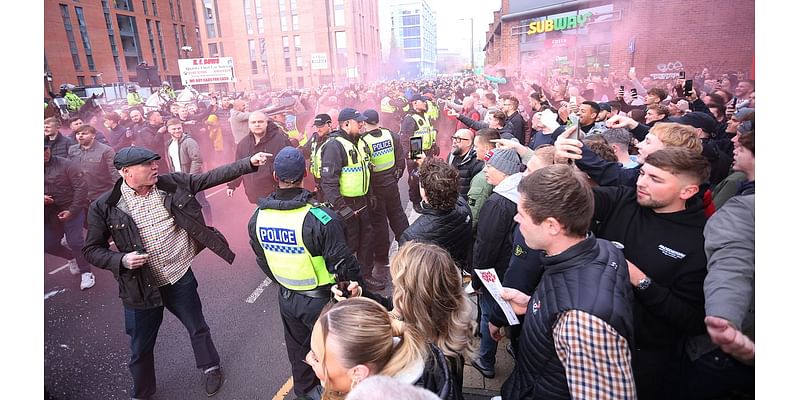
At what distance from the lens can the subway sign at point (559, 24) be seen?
1448cm

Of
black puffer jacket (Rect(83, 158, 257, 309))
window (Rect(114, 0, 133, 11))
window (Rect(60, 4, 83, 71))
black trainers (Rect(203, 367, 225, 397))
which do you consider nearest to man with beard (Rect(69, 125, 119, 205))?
window (Rect(60, 4, 83, 71))

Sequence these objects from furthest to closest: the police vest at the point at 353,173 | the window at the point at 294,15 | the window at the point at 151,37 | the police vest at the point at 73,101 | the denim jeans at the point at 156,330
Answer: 1. the window at the point at 294,15
2. the police vest at the point at 73,101
3. the window at the point at 151,37
4. the police vest at the point at 353,173
5. the denim jeans at the point at 156,330

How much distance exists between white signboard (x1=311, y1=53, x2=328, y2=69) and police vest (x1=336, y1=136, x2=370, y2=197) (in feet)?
26.4

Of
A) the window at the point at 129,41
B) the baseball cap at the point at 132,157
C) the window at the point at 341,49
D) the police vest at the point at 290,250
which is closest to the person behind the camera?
the police vest at the point at 290,250

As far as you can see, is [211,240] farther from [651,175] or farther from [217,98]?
[217,98]

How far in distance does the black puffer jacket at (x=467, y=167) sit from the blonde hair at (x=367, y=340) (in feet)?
9.29

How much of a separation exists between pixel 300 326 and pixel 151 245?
1205 mm

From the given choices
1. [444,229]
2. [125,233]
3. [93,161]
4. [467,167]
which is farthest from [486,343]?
[93,161]

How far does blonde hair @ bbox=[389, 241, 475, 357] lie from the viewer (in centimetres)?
180

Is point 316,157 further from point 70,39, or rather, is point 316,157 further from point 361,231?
point 70,39

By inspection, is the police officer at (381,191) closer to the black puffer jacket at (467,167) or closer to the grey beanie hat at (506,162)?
the black puffer jacket at (467,167)

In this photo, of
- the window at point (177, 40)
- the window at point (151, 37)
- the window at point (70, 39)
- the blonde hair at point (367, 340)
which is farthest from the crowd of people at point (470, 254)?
the window at point (177, 40)

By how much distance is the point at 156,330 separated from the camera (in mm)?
2893
